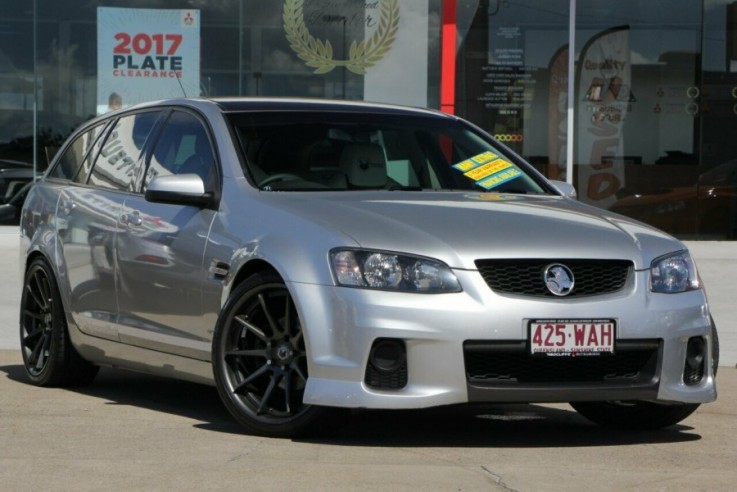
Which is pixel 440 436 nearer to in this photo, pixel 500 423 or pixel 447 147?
pixel 500 423

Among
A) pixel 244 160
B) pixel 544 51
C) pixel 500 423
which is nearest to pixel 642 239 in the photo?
pixel 500 423

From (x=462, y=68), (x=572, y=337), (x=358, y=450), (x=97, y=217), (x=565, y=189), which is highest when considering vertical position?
(x=462, y=68)

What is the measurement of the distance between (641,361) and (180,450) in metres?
1.85

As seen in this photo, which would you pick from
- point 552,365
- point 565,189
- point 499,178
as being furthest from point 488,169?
point 552,365

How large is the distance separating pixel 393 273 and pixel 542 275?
580mm

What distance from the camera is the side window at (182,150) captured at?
7277mm

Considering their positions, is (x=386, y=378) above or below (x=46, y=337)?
above

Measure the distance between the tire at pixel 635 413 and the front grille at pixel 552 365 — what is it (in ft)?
1.69

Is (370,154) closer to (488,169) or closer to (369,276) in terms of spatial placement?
(488,169)

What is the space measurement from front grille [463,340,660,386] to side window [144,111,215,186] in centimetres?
174

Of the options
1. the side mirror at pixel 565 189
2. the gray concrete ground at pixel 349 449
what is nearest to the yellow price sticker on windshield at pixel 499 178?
the side mirror at pixel 565 189

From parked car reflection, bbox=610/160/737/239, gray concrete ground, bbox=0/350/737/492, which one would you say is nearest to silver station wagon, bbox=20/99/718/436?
gray concrete ground, bbox=0/350/737/492

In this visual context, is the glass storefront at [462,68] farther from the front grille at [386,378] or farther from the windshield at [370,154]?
the front grille at [386,378]

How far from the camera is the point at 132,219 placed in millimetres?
7480
